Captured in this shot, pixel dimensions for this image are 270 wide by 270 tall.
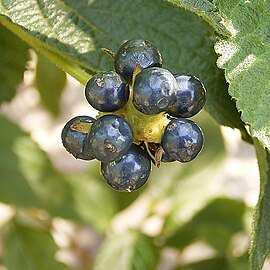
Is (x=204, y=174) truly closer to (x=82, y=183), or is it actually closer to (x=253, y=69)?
(x=82, y=183)

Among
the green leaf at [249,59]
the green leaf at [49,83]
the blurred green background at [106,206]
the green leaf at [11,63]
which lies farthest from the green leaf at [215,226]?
the green leaf at [249,59]

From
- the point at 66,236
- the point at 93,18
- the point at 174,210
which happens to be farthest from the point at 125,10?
the point at 66,236

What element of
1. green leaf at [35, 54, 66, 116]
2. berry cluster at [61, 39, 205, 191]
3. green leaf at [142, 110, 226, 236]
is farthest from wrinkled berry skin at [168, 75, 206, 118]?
green leaf at [142, 110, 226, 236]

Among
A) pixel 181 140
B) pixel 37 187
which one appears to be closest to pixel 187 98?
pixel 181 140

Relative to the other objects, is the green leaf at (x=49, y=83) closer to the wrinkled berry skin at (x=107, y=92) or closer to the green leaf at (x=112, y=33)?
the green leaf at (x=112, y=33)

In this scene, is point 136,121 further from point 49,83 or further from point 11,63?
point 49,83

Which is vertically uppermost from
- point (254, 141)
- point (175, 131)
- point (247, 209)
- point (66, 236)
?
point (175, 131)
